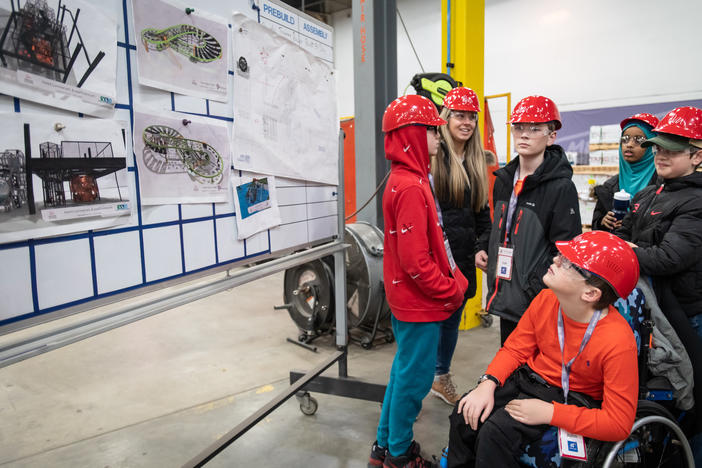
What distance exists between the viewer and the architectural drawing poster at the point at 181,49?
1.17m

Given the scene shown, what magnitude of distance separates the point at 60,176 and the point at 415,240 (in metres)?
1.04

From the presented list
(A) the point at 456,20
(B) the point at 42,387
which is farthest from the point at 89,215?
(A) the point at 456,20

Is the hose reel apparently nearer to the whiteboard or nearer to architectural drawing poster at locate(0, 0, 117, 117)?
the whiteboard

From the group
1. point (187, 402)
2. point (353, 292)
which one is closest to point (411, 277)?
point (353, 292)

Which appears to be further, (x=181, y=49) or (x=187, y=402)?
(x=187, y=402)

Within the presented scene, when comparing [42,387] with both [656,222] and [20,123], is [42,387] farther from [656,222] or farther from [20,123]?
[656,222]

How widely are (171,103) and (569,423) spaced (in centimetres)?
143

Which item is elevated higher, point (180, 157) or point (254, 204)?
point (180, 157)

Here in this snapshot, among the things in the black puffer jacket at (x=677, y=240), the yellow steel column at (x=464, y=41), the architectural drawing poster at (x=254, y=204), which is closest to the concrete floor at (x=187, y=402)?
the architectural drawing poster at (x=254, y=204)

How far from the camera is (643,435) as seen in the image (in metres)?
1.19

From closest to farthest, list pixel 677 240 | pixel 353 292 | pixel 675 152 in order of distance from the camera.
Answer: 1. pixel 677 240
2. pixel 675 152
3. pixel 353 292

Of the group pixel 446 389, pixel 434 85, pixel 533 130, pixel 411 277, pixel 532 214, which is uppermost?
pixel 434 85

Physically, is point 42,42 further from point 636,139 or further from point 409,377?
point 636,139

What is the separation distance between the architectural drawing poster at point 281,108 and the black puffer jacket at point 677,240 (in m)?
1.32
